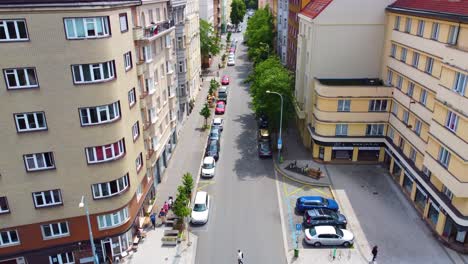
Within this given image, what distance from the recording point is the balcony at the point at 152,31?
1232 inches

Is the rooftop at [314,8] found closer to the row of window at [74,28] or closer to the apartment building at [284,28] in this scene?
the apartment building at [284,28]

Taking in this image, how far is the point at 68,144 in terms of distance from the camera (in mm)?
26438

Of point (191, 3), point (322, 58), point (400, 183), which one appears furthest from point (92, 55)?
point (191, 3)

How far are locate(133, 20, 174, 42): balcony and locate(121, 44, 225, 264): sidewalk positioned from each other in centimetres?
1636

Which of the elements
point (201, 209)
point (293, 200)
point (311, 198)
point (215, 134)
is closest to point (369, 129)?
point (311, 198)

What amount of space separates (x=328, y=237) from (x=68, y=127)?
2274cm

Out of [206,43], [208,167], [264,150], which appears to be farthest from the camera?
[206,43]

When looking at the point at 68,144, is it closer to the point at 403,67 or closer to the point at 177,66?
the point at 177,66

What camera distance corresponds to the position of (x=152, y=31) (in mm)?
35688

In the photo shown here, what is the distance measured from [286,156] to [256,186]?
865 cm

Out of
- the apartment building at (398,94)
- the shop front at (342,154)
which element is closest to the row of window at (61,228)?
the apartment building at (398,94)

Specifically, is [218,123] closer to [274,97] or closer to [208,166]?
[274,97]

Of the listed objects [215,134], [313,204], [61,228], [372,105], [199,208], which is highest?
[372,105]

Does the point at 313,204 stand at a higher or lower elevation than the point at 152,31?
lower
